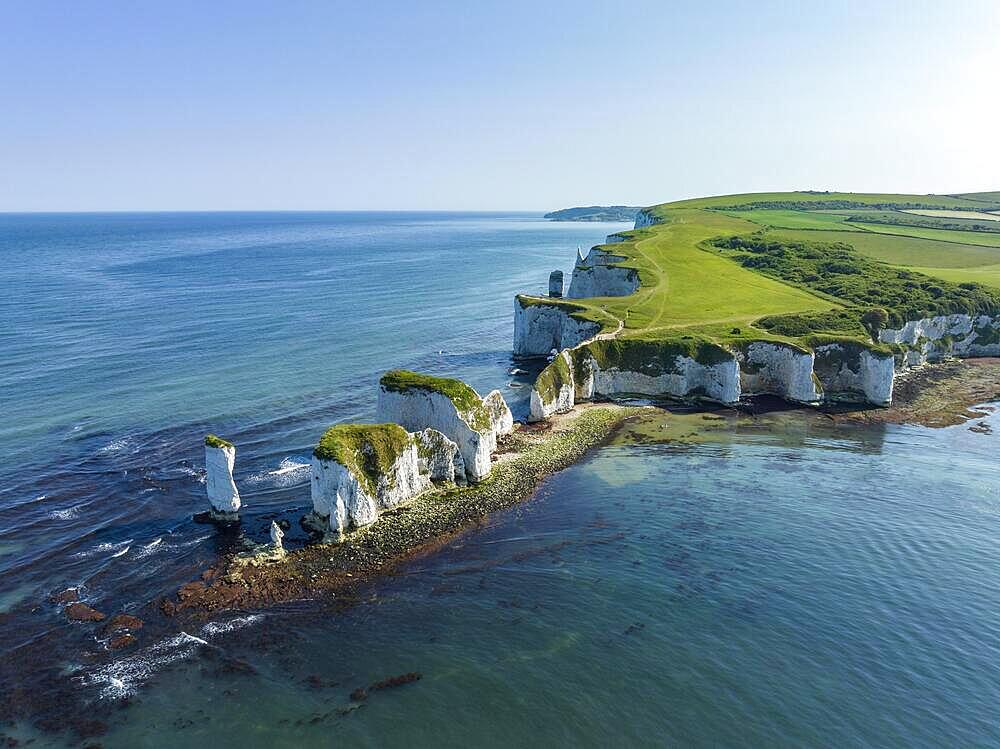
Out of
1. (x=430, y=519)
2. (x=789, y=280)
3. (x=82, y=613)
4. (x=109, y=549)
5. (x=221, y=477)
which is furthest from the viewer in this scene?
(x=789, y=280)

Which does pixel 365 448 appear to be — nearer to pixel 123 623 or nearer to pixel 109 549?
pixel 123 623

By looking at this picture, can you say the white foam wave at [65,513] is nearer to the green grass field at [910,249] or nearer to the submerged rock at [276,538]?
the submerged rock at [276,538]

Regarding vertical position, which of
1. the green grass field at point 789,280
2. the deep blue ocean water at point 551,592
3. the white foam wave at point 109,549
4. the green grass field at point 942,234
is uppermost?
the green grass field at point 942,234

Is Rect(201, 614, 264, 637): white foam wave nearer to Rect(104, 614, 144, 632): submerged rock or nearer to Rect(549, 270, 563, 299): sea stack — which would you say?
Rect(104, 614, 144, 632): submerged rock

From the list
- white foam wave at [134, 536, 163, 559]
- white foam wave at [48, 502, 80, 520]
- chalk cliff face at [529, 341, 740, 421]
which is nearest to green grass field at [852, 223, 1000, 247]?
chalk cliff face at [529, 341, 740, 421]

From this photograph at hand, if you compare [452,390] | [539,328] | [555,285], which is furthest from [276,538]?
[555,285]

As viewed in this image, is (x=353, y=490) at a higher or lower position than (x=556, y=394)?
higher

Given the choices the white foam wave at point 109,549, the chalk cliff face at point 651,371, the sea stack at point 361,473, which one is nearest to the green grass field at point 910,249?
the chalk cliff face at point 651,371
